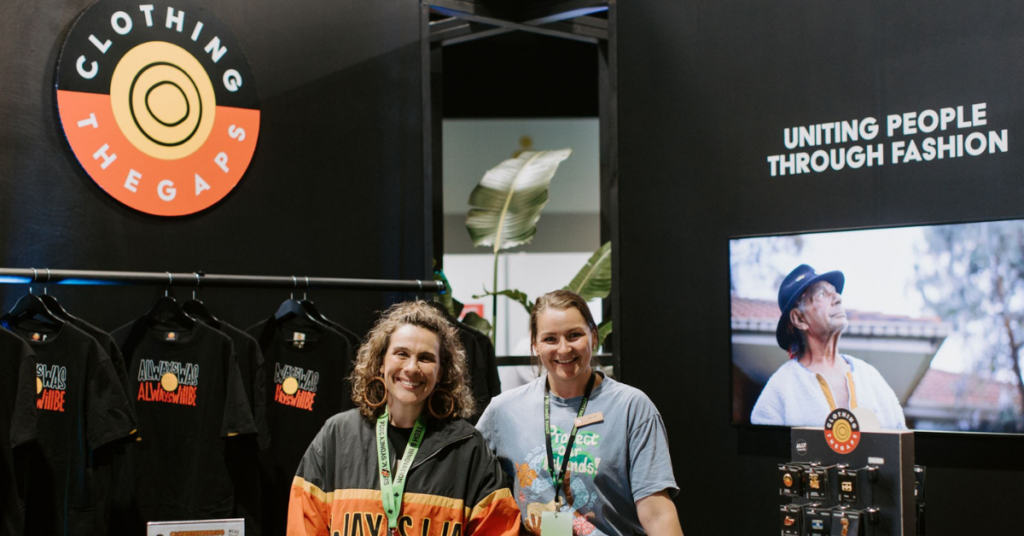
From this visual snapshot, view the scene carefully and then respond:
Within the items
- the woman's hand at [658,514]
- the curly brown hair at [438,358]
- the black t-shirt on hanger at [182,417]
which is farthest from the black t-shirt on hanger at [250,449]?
the woman's hand at [658,514]

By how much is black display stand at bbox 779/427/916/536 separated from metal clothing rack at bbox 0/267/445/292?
1.99m

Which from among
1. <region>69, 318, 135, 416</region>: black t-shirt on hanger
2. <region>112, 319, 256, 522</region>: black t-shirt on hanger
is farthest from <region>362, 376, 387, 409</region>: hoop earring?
<region>69, 318, 135, 416</region>: black t-shirt on hanger

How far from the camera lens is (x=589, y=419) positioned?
Result: 8.87ft

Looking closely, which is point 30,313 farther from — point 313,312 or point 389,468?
point 389,468

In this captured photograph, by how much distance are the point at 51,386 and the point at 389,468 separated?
159cm

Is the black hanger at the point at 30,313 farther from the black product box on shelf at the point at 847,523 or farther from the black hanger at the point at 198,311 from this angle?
the black product box on shelf at the point at 847,523

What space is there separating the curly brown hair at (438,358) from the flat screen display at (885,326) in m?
1.99

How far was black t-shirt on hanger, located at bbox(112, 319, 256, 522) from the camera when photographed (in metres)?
3.66

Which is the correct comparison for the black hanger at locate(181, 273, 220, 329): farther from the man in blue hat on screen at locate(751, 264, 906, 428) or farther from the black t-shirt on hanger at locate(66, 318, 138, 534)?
the man in blue hat on screen at locate(751, 264, 906, 428)

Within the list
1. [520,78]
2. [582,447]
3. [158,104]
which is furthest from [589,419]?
[520,78]

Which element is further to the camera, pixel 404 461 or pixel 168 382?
pixel 168 382

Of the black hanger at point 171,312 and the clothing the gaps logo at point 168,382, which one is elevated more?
the black hanger at point 171,312

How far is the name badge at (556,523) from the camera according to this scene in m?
2.54

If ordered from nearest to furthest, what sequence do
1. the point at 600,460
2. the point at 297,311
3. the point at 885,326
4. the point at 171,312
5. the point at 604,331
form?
the point at 600,460 < the point at 171,312 < the point at 885,326 < the point at 297,311 < the point at 604,331
